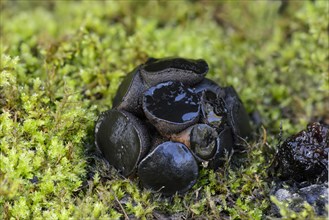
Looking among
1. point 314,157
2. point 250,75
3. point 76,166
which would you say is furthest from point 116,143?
point 250,75

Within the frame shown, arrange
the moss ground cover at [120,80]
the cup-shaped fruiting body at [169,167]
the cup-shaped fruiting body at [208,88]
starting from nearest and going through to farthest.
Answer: the cup-shaped fruiting body at [169,167] → the moss ground cover at [120,80] → the cup-shaped fruiting body at [208,88]

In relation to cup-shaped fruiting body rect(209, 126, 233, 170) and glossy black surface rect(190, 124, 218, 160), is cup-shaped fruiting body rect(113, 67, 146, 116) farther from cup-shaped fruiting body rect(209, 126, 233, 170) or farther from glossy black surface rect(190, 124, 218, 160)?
cup-shaped fruiting body rect(209, 126, 233, 170)

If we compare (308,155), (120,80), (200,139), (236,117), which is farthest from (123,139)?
(308,155)

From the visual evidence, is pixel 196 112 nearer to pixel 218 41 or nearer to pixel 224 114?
pixel 224 114

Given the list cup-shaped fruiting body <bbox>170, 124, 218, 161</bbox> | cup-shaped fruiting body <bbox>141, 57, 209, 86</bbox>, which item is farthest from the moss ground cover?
cup-shaped fruiting body <bbox>141, 57, 209, 86</bbox>

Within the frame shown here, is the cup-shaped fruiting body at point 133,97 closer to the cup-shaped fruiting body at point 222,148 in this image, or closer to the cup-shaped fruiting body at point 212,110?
the cup-shaped fruiting body at point 212,110

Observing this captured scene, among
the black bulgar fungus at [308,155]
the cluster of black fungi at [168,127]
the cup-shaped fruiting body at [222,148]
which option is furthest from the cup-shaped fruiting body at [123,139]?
the black bulgar fungus at [308,155]
